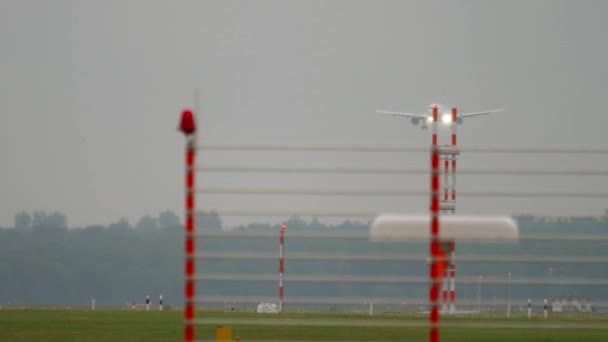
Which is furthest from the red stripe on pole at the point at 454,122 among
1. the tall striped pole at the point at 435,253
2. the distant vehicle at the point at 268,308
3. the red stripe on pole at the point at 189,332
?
the red stripe on pole at the point at 189,332

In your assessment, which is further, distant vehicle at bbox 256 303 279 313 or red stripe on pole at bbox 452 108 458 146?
distant vehicle at bbox 256 303 279 313

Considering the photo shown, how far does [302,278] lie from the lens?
7762 mm

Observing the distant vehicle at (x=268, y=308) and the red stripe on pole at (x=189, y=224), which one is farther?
the distant vehicle at (x=268, y=308)

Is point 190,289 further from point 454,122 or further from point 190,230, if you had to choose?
point 454,122

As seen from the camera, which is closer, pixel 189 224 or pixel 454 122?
pixel 189 224

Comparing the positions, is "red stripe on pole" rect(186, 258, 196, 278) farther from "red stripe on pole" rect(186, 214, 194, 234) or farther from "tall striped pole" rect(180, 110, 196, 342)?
"red stripe on pole" rect(186, 214, 194, 234)

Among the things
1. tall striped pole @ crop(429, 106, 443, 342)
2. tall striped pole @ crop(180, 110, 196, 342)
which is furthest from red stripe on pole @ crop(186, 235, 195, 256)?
tall striped pole @ crop(429, 106, 443, 342)

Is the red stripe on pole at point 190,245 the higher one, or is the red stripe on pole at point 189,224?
the red stripe on pole at point 189,224

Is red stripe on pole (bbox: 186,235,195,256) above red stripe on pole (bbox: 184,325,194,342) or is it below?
above

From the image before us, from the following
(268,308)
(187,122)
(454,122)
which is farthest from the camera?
(268,308)

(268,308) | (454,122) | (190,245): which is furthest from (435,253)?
(268,308)

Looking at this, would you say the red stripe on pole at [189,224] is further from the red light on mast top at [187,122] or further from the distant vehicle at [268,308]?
the distant vehicle at [268,308]

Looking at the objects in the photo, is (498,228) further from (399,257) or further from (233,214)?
(233,214)

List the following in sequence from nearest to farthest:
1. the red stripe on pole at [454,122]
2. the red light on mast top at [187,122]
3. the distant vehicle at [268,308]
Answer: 1. the red light on mast top at [187,122]
2. the red stripe on pole at [454,122]
3. the distant vehicle at [268,308]
